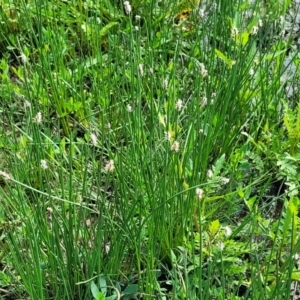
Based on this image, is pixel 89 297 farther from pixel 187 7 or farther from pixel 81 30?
pixel 187 7

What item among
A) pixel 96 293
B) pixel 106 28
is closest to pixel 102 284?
pixel 96 293

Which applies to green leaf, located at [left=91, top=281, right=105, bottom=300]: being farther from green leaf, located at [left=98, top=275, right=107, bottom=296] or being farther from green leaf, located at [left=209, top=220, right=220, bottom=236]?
green leaf, located at [left=209, top=220, right=220, bottom=236]

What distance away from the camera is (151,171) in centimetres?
137

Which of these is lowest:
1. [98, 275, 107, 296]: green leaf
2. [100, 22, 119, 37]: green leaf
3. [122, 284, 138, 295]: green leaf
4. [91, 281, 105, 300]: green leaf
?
[122, 284, 138, 295]: green leaf

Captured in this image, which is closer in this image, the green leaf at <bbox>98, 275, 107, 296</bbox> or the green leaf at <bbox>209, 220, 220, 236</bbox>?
the green leaf at <bbox>98, 275, 107, 296</bbox>

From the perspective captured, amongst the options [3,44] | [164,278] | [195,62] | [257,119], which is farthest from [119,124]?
[3,44]

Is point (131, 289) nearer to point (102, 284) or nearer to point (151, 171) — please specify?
point (102, 284)

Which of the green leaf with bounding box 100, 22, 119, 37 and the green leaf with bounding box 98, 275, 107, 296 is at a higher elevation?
the green leaf with bounding box 100, 22, 119, 37

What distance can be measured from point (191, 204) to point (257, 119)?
19.5 inches

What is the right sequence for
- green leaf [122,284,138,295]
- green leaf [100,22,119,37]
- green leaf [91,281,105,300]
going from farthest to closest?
green leaf [100,22,119,37]
green leaf [122,284,138,295]
green leaf [91,281,105,300]

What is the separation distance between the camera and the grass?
128 centimetres

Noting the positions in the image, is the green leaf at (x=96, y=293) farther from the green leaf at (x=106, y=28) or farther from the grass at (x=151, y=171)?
the green leaf at (x=106, y=28)

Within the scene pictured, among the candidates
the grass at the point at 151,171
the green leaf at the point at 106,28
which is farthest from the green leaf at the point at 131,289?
the green leaf at the point at 106,28

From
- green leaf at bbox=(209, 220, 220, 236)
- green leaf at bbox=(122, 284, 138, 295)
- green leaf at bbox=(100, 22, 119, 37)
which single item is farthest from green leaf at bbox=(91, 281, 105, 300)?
green leaf at bbox=(100, 22, 119, 37)
